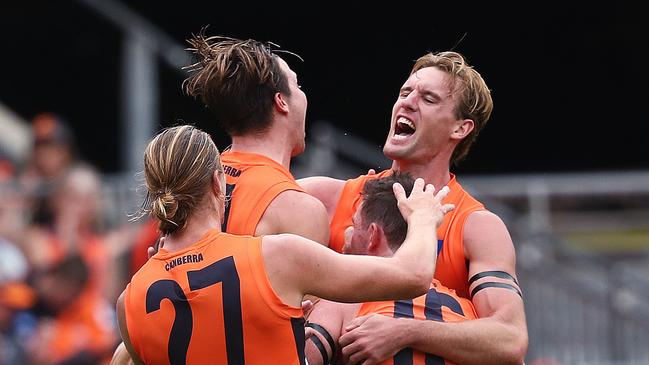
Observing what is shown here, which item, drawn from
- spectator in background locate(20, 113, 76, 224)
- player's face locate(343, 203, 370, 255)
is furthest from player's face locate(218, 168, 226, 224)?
→ spectator in background locate(20, 113, 76, 224)

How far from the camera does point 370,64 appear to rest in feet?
47.0

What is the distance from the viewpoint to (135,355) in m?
4.50

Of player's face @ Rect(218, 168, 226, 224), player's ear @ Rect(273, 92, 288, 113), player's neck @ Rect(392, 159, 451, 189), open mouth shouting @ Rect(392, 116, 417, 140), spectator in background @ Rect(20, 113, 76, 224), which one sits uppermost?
spectator in background @ Rect(20, 113, 76, 224)

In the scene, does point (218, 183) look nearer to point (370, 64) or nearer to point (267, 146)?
point (267, 146)

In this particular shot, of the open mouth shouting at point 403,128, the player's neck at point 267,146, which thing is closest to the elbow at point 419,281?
the player's neck at point 267,146

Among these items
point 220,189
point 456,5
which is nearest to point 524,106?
point 456,5

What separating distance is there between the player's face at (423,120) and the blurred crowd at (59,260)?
4.23 m

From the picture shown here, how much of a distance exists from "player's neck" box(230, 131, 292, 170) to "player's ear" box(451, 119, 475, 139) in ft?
2.68

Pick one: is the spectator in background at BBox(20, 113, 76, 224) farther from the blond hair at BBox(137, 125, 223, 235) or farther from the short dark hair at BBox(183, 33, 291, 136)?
the blond hair at BBox(137, 125, 223, 235)

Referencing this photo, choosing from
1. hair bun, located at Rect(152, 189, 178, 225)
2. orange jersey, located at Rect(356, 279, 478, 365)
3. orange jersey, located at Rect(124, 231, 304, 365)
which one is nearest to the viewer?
orange jersey, located at Rect(124, 231, 304, 365)

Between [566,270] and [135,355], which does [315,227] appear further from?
[566,270]

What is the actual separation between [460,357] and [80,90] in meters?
13.7

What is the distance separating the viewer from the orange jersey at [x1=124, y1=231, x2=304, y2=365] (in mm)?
4230

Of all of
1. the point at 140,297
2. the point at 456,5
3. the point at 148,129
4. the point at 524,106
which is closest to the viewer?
the point at 140,297
